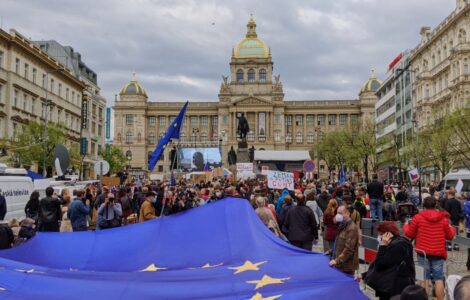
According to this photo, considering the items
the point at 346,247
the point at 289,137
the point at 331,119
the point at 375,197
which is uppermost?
the point at 331,119

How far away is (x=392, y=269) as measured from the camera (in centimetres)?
668

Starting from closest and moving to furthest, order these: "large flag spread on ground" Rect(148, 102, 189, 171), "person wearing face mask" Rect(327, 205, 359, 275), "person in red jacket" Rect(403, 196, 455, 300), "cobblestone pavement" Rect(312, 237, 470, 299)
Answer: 1. "person wearing face mask" Rect(327, 205, 359, 275)
2. "person in red jacket" Rect(403, 196, 455, 300)
3. "cobblestone pavement" Rect(312, 237, 470, 299)
4. "large flag spread on ground" Rect(148, 102, 189, 171)

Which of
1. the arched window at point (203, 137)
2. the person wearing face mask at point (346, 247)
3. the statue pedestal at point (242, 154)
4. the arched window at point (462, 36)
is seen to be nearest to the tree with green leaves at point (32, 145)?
the statue pedestal at point (242, 154)

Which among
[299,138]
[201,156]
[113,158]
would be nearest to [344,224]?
[113,158]

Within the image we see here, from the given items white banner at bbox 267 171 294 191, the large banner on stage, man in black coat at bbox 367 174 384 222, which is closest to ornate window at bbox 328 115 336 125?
the large banner on stage

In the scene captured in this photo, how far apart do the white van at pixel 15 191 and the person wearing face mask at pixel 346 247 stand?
10.9 metres

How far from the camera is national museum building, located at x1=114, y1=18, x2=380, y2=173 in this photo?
126 m

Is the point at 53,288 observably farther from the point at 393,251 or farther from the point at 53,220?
the point at 53,220

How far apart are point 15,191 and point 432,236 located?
1253 cm

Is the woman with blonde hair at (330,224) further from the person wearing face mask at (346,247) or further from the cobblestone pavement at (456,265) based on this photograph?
the person wearing face mask at (346,247)

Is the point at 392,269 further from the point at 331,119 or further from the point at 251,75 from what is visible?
the point at 251,75

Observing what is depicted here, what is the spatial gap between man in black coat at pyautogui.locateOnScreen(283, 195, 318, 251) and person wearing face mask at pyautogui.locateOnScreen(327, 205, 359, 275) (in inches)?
98.7

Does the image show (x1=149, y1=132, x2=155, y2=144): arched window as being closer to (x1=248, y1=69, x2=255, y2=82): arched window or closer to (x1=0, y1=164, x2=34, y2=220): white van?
(x1=248, y1=69, x2=255, y2=82): arched window

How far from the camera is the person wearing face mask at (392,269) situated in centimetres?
663
